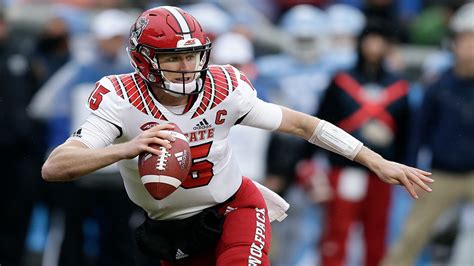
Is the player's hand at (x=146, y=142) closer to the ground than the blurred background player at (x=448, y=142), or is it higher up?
higher up

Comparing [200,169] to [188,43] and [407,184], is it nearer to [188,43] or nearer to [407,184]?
[188,43]

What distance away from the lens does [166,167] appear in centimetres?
618

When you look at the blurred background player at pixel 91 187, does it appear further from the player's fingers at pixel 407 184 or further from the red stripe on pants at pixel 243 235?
the player's fingers at pixel 407 184

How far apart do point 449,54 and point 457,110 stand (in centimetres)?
289

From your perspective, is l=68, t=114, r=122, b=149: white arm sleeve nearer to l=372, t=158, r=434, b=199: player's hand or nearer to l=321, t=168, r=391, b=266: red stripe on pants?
l=372, t=158, r=434, b=199: player's hand

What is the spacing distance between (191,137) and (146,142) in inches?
23.9

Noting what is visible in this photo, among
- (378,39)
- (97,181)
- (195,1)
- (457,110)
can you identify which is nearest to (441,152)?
(457,110)

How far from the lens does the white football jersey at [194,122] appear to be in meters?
6.54

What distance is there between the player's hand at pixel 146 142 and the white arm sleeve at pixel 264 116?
81cm

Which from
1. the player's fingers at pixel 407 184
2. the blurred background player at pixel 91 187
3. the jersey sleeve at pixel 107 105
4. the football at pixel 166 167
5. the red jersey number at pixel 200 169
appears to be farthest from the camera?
the blurred background player at pixel 91 187

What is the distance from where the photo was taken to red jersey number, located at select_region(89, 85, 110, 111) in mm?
6469

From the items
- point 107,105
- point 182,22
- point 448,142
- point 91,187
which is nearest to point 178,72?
point 182,22

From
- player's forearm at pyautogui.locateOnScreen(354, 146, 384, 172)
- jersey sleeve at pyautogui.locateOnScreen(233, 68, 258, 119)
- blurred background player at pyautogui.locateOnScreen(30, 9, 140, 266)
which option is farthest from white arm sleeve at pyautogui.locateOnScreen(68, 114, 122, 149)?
blurred background player at pyautogui.locateOnScreen(30, 9, 140, 266)

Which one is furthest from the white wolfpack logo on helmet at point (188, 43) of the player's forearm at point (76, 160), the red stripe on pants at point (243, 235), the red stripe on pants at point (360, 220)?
the red stripe on pants at point (360, 220)
